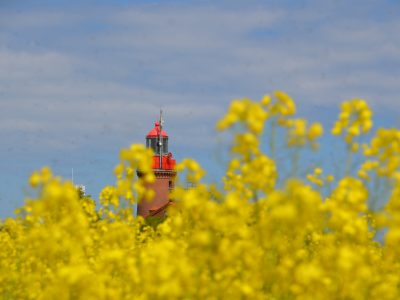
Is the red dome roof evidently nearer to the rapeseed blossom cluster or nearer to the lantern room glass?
the lantern room glass

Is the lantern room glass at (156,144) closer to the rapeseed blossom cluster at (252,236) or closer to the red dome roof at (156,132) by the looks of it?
the red dome roof at (156,132)

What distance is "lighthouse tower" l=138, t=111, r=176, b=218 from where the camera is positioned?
71.9 meters

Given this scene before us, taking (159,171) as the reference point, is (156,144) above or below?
above

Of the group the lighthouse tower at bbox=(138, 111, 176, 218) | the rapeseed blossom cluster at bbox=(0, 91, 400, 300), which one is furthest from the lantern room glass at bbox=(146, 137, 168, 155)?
the rapeseed blossom cluster at bbox=(0, 91, 400, 300)

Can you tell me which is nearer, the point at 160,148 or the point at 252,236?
the point at 252,236

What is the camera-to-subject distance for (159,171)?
72625 millimetres

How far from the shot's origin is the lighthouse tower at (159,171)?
236 ft

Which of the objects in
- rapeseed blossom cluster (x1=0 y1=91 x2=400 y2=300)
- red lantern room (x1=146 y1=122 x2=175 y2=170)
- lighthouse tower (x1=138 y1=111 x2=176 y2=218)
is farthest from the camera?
red lantern room (x1=146 y1=122 x2=175 y2=170)

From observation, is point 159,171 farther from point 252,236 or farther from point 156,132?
point 252,236

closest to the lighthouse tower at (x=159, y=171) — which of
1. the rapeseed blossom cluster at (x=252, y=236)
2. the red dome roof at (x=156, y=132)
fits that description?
the red dome roof at (x=156, y=132)

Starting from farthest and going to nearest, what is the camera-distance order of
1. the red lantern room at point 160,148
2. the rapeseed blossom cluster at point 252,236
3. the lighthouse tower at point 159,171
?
the red lantern room at point 160,148 < the lighthouse tower at point 159,171 < the rapeseed blossom cluster at point 252,236

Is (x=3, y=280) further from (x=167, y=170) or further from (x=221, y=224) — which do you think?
(x=167, y=170)

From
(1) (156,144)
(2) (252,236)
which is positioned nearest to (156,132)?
(1) (156,144)

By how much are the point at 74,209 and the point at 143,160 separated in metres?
0.79
